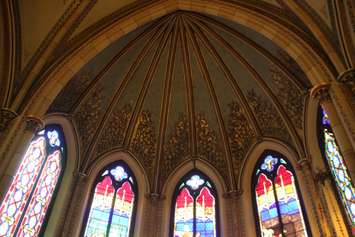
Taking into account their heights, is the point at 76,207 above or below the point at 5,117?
below

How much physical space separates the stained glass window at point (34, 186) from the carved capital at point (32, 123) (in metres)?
0.85

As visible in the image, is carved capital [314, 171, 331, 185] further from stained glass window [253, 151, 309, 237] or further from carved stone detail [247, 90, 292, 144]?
carved stone detail [247, 90, 292, 144]

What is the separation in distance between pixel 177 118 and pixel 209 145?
1.51 m

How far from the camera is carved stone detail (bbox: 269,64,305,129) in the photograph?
39.0 ft

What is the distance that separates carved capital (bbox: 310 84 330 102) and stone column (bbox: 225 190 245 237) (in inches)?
176

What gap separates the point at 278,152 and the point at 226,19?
14.9 feet

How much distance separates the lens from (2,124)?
8.84 meters

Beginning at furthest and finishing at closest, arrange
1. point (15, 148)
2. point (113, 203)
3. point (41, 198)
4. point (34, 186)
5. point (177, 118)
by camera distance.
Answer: point (177, 118), point (113, 203), point (41, 198), point (34, 186), point (15, 148)

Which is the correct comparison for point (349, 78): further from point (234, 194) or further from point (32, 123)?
point (32, 123)

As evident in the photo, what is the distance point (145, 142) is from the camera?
13758 millimetres

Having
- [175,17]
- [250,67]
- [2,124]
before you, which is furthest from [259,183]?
[2,124]

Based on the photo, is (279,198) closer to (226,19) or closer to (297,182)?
(297,182)

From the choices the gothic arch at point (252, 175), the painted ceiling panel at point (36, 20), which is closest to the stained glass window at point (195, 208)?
the gothic arch at point (252, 175)

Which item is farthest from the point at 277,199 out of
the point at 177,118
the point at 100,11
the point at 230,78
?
the point at 100,11
